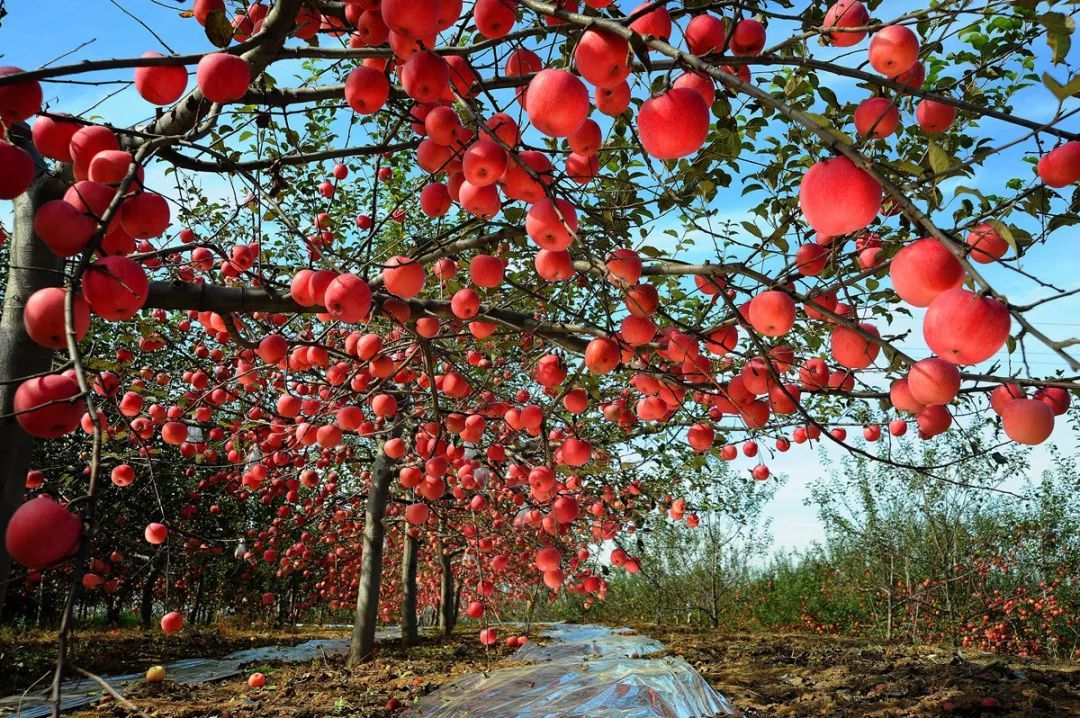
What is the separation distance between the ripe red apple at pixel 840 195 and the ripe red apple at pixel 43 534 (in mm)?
1560

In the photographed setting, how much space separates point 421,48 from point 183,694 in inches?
249

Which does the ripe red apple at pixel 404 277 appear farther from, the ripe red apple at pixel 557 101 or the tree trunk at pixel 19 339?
the tree trunk at pixel 19 339

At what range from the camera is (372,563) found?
7723 millimetres

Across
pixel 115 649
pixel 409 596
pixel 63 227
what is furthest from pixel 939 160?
pixel 115 649

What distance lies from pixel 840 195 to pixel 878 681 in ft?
17.9

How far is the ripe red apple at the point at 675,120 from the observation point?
4.53 feet

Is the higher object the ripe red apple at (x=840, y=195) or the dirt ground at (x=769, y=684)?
the ripe red apple at (x=840, y=195)

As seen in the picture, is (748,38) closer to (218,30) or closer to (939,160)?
(939,160)

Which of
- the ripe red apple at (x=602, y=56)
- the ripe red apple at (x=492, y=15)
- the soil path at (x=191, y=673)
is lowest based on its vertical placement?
the soil path at (x=191, y=673)

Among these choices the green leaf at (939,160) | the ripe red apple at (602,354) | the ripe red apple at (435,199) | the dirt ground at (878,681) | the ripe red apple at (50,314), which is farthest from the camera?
the dirt ground at (878,681)

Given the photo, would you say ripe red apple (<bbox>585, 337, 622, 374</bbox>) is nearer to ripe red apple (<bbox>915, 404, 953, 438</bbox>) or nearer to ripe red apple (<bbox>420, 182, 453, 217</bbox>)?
ripe red apple (<bbox>420, 182, 453, 217</bbox>)

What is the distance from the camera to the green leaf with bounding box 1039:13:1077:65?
1.25 metres

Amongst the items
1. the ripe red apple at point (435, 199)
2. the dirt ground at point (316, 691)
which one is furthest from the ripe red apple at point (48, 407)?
the dirt ground at point (316, 691)

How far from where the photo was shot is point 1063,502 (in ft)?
36.2
